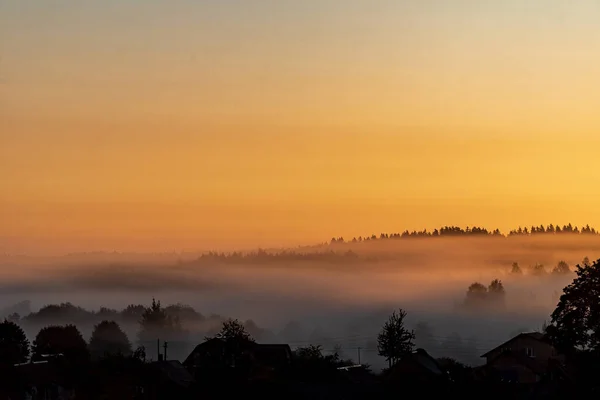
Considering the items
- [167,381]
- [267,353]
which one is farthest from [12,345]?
[167,381]

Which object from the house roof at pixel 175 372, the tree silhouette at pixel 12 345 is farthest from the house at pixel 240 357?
the tree silhouette at pixel 12 345

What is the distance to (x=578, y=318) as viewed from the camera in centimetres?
7106

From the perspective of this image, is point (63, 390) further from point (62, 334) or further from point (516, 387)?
point (62, 334)

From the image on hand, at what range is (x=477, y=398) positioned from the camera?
91500 millimetres

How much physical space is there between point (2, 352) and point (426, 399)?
60873 mm

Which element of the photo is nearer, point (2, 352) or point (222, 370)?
point (222, 370)

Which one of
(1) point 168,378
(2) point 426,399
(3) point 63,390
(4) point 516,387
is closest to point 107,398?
(1) point 168,378

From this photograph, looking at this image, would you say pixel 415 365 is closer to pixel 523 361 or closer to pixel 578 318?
pixel 523 361

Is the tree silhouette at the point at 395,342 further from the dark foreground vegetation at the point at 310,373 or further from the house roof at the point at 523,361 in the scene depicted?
the house roof at the point at 523,361

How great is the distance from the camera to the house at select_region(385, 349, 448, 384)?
357ft

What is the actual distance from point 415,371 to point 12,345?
63.0 m

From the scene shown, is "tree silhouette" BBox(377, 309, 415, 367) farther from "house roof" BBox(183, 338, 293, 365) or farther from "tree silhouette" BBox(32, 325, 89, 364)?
"tree silhouette" BBox(32, 325, 89, 364)

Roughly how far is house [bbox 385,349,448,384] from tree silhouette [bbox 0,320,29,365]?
1791 inches

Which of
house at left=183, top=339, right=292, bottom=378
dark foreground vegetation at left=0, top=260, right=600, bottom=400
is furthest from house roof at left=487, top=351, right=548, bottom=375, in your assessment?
house at left=183, top=339, right=292, bottom=378
